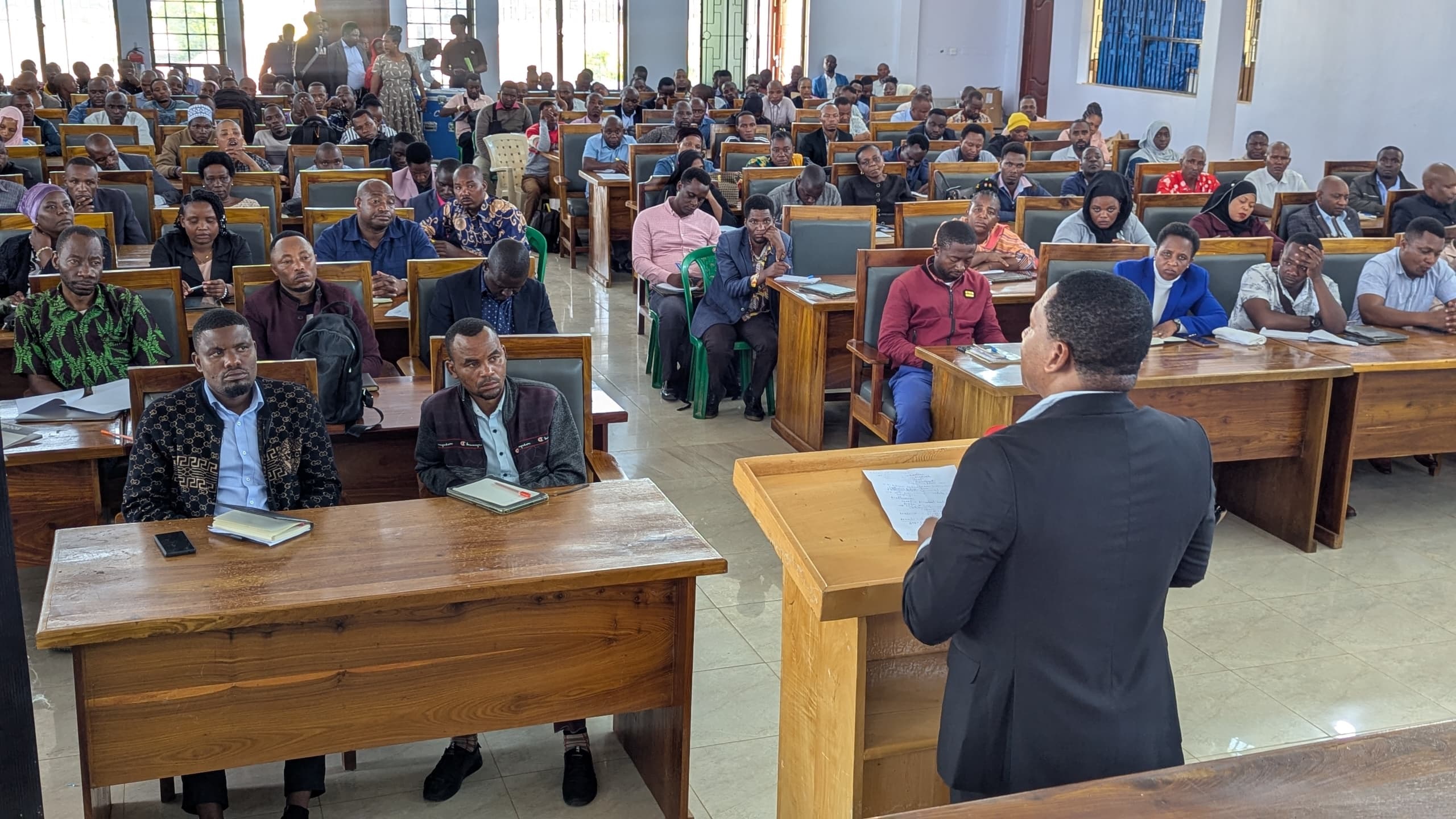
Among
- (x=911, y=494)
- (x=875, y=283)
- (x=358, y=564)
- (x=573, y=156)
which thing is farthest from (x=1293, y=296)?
(x=573, y=156)

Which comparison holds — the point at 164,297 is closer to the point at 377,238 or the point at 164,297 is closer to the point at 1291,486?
the point at 377,238

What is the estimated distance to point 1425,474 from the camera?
5.30m


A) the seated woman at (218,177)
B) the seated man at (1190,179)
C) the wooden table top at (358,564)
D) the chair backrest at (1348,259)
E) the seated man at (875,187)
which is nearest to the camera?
the wooden table top at (358,564)

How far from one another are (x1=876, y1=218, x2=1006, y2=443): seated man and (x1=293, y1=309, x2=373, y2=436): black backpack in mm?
→ 1886

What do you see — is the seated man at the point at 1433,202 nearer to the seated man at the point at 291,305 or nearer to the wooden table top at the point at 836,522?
the seated man at the point at 291,305

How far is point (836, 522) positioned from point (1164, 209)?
5325 millimetres

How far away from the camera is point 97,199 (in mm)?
6344

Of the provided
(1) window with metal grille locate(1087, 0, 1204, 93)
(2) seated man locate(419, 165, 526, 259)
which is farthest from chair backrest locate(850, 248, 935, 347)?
(1) window with metal grille locate(1087, 0, 1204, 93)

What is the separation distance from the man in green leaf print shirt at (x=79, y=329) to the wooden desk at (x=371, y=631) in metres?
1.65

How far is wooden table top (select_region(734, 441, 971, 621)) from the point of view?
2.05 m

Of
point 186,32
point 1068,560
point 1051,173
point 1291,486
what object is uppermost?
point 186,32

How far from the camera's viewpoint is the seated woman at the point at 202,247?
5.27 m

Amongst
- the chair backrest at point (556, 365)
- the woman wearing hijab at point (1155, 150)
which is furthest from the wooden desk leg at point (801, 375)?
the woman wearing hijab at point (1155, 150)

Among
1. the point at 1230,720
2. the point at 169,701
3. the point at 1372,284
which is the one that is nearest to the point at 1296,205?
the point at 1372,284
